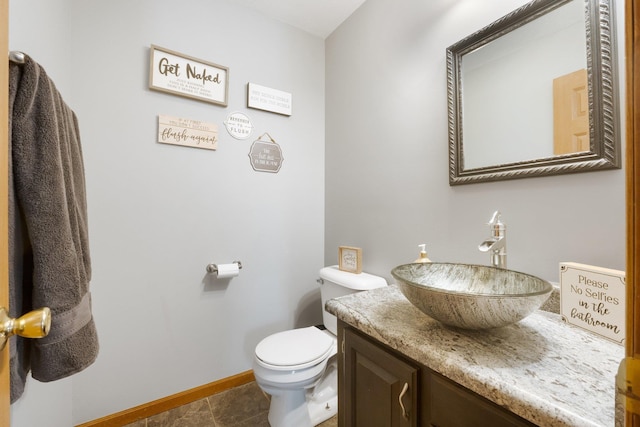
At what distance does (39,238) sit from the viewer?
60 cm

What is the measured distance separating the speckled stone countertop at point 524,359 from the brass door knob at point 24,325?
675mm

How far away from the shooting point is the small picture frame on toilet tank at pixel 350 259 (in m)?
1.56

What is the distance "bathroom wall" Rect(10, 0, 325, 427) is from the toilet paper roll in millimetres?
90

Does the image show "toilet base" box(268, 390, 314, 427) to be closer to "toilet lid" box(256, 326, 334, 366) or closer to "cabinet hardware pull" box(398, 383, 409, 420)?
"toilet lid" box(256, 326, 334, 366)

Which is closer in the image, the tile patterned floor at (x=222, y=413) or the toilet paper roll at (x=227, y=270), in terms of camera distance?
the tile patterned floor at (x=222, y=413)

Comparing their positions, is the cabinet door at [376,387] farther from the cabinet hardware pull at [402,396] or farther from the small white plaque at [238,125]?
the small white plaque at [238,125]

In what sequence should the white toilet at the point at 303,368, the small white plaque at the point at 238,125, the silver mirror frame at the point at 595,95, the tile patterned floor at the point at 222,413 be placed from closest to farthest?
the silver mirror frame at the point at 595,95
the white toilet at the point at 303,368
the tile patterned floor at the point at 222,413
the small white plaque at the point at 238,125

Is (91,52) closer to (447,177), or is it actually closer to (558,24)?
(447,177)

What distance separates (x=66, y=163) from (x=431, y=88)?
4.75 ft

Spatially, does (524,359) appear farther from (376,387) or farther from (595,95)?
(595,95)

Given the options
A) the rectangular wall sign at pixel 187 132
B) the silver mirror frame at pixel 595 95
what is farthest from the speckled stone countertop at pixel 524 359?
the rectangular wall sign at pixel 187 132

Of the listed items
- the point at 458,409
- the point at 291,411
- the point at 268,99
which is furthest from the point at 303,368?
the point at 268,99

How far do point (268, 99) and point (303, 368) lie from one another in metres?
1.63

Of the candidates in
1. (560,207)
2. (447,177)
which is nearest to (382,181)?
(447,177)
